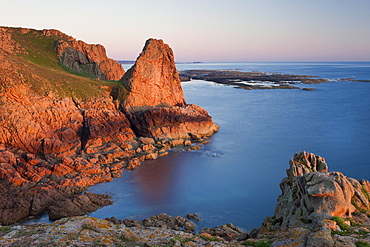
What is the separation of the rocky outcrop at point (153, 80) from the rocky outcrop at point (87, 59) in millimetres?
16521

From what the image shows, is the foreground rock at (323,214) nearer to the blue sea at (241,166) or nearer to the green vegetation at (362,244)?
the green vegetation at (362,244)

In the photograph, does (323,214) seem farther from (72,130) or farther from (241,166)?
(72,130)

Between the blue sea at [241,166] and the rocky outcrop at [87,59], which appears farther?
the rocky outcrop at [87,59]

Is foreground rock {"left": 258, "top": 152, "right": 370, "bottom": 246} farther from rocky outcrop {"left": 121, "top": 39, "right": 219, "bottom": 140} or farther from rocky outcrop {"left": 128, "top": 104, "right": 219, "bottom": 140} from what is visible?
rocky outcrop {"left": 121, "top": 39, "right": 219, "bottom": 140}

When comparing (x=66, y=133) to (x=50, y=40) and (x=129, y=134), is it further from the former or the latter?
(x=50, y=40)

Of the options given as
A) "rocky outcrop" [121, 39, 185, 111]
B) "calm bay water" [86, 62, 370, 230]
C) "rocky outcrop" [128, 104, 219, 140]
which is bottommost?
"calm bay water" [86, 62, 370, 230]

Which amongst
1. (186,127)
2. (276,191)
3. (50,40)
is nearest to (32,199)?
(276,191)

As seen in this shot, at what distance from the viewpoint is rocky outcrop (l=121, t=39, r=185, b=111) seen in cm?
5499

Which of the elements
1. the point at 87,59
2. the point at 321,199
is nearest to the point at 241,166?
the point at 321,199

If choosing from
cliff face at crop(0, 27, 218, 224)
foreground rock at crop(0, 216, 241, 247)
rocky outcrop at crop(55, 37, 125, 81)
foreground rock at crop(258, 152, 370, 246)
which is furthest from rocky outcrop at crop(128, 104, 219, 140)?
foreground rock at crop(0, 216, 241, 247)

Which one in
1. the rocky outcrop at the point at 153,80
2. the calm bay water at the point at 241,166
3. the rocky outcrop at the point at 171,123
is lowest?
the calm bay water at the point at 241,166

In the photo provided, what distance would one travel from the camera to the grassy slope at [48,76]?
46344 mm

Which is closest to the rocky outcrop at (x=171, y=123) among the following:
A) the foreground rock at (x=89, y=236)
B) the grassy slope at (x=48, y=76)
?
the grassy slope at (x=48, y=76)

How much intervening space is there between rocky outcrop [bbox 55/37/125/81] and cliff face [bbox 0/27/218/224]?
4.30 m
